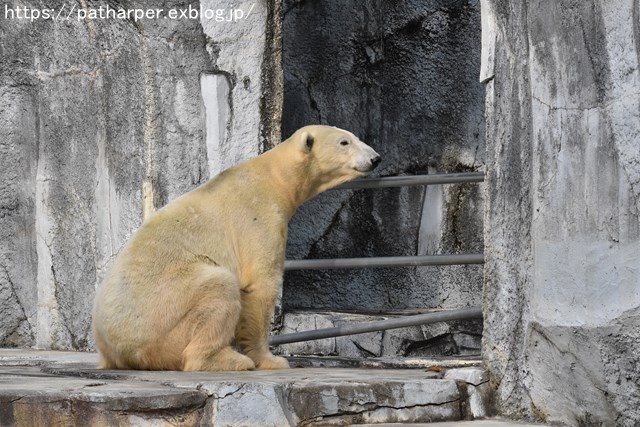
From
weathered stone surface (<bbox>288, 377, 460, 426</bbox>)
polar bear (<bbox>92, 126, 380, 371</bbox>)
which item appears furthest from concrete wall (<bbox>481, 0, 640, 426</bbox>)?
polar bear (<bbox>92, 126, 380, 371</bbox>)

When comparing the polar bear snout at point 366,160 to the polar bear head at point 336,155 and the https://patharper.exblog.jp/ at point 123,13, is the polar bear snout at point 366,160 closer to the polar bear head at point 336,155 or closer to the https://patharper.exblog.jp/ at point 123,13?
the polar bear head at point 336,155

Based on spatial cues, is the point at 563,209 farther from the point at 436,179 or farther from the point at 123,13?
the point at 123,13

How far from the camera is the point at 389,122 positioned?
8523 mm

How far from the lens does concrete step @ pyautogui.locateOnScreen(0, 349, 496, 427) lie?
13.3ft

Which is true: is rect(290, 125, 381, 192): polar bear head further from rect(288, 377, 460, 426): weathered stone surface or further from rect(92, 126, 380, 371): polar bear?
rect(288, 377, 460, 426): weathered stone surface

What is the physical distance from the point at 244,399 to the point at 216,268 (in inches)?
53.1

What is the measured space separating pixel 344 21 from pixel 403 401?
458 cm

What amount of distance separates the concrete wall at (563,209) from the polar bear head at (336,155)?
5.79 ft

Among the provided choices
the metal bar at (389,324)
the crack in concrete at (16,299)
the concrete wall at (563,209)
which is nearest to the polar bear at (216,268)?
the metal bar at (389,324)

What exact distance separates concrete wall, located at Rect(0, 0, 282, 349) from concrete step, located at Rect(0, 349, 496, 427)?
2541 millimetres

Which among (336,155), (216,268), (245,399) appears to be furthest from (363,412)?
(336,155)

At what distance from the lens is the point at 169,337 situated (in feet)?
17.4

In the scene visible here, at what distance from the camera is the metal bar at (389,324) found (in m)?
5.50

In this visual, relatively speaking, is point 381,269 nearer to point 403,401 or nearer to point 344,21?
point 344,21
